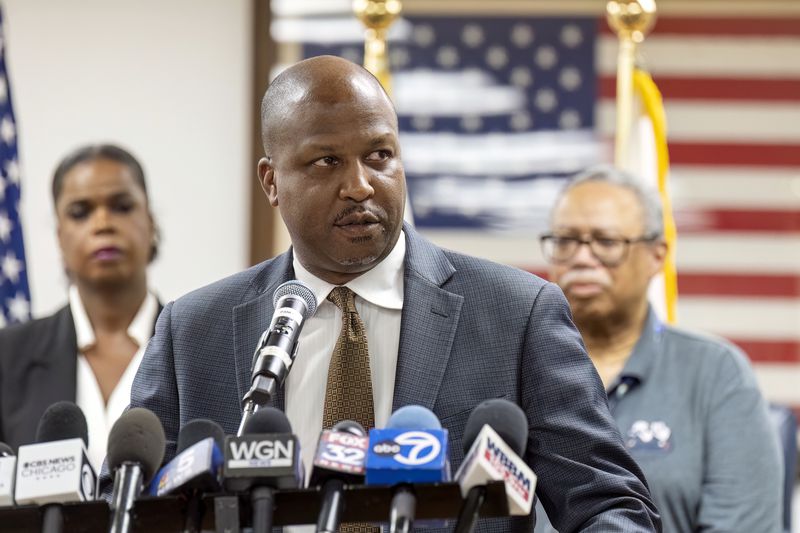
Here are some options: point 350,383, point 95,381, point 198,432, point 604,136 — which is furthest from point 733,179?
point 198,432

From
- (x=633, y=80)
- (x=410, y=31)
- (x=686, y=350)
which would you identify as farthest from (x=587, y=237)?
(x=410, y=31)

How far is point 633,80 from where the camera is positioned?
507 centimetres

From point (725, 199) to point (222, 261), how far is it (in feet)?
6.96

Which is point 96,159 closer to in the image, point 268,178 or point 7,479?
point 268,178

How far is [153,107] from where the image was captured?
237 inches

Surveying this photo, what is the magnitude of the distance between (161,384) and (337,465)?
0.79 metres

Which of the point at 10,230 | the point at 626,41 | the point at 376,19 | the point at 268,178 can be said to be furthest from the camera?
the point at 10,230

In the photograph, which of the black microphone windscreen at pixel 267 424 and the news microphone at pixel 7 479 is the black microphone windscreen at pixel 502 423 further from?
the news microphone at pixel 7 479

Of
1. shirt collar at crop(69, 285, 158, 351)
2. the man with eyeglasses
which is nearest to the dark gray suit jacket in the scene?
the man with eyeglasses

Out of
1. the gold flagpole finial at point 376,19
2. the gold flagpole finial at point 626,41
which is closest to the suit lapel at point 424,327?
the gold flagpole finial at point 376,19

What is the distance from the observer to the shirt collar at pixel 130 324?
159 inches

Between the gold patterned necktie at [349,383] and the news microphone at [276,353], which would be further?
the gold patterned necktie at [349,383]

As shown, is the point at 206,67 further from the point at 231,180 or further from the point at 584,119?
the point at 584,119

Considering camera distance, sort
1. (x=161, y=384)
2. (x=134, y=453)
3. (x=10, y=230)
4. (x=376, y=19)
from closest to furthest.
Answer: (x=134, y=453), (x=161, y=384), (x=376, y=19), (x=10, y=230)
